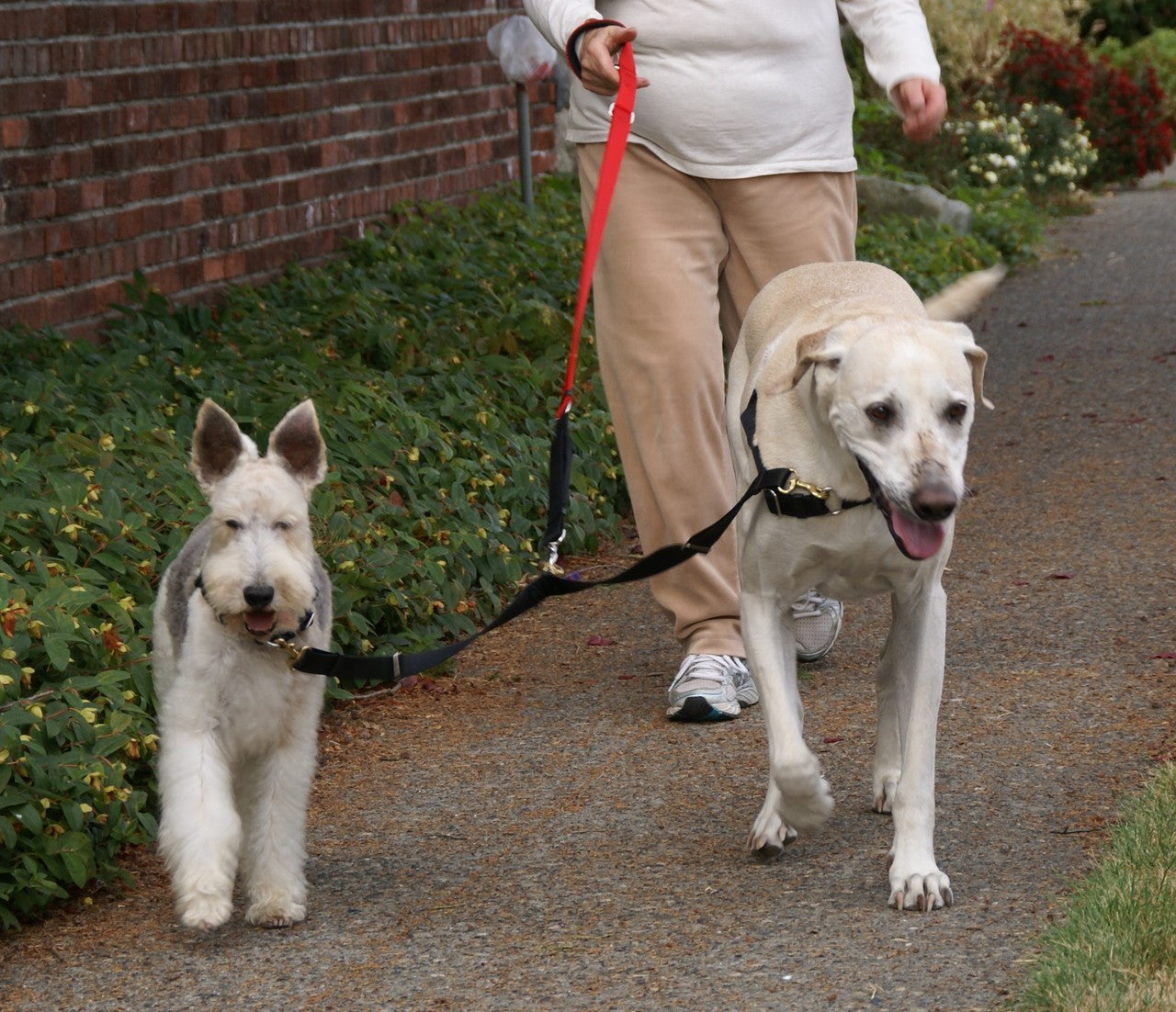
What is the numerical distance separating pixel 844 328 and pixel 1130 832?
4.17 ft

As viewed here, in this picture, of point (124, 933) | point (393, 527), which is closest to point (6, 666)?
point (124, 933)

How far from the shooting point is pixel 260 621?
3664 millimetres

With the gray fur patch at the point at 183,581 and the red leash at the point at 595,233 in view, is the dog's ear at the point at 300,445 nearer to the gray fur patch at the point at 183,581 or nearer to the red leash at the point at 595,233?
the gray fur patch at the point at 183,581

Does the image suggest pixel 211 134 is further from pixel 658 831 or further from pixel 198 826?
pixel 198 826

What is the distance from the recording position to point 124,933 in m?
3.95

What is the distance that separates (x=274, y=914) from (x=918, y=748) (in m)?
1.43

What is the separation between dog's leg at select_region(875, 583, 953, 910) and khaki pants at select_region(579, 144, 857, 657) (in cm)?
126

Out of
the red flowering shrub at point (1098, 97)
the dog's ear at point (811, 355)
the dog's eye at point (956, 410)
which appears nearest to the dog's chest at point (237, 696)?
the dog's ear at point (811, 355)

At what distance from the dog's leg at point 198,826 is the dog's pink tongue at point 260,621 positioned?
0.92 ft

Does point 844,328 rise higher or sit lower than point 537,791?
higher

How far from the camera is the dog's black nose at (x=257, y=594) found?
3590 millimetres

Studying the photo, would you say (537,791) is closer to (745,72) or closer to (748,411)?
(748,411)

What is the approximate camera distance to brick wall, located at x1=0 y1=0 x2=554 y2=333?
7.48 meters

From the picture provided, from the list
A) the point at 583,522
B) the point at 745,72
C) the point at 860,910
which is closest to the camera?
the point at 860,910
